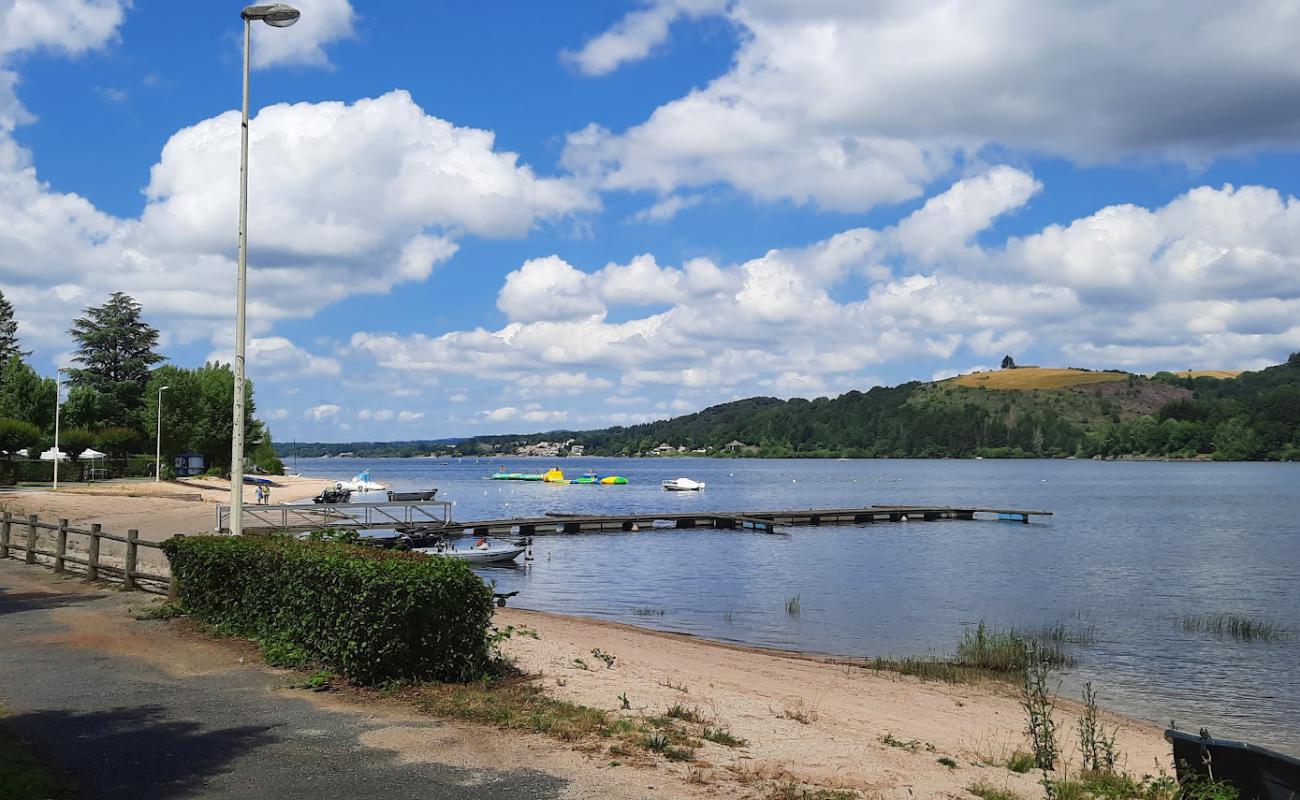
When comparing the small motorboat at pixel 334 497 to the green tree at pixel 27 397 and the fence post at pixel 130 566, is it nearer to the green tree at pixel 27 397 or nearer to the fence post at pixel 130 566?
the green tree at pixel 27 397

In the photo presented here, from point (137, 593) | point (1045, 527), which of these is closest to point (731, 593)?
point (137, 593)

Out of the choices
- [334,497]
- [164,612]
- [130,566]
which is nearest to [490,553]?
[130,566]

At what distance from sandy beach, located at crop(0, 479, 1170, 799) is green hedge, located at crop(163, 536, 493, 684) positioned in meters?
1.52

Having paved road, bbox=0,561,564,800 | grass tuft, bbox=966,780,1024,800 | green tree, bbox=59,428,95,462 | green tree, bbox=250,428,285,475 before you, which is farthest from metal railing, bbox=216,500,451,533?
green tree, bbox=250,428,285,475

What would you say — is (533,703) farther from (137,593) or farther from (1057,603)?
(1057,603)

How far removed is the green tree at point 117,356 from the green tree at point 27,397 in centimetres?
1132

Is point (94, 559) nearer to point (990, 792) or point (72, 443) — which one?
point (990, 792)

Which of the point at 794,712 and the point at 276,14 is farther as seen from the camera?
the point at 276,14

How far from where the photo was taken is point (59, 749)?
9.21 m

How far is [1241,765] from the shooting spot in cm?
844

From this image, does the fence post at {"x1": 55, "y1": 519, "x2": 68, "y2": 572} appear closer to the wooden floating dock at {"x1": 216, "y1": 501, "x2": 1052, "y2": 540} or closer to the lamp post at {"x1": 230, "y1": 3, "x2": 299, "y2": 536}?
the lamp post at {"x1": 230, "y1": 3, "x2": 299, "y2": 536}

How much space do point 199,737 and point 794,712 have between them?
7.71 m

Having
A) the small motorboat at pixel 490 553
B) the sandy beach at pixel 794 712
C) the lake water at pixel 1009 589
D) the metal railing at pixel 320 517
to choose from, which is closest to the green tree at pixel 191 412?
the lake water at pixel 1009 589

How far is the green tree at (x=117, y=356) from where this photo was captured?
100062 mm
